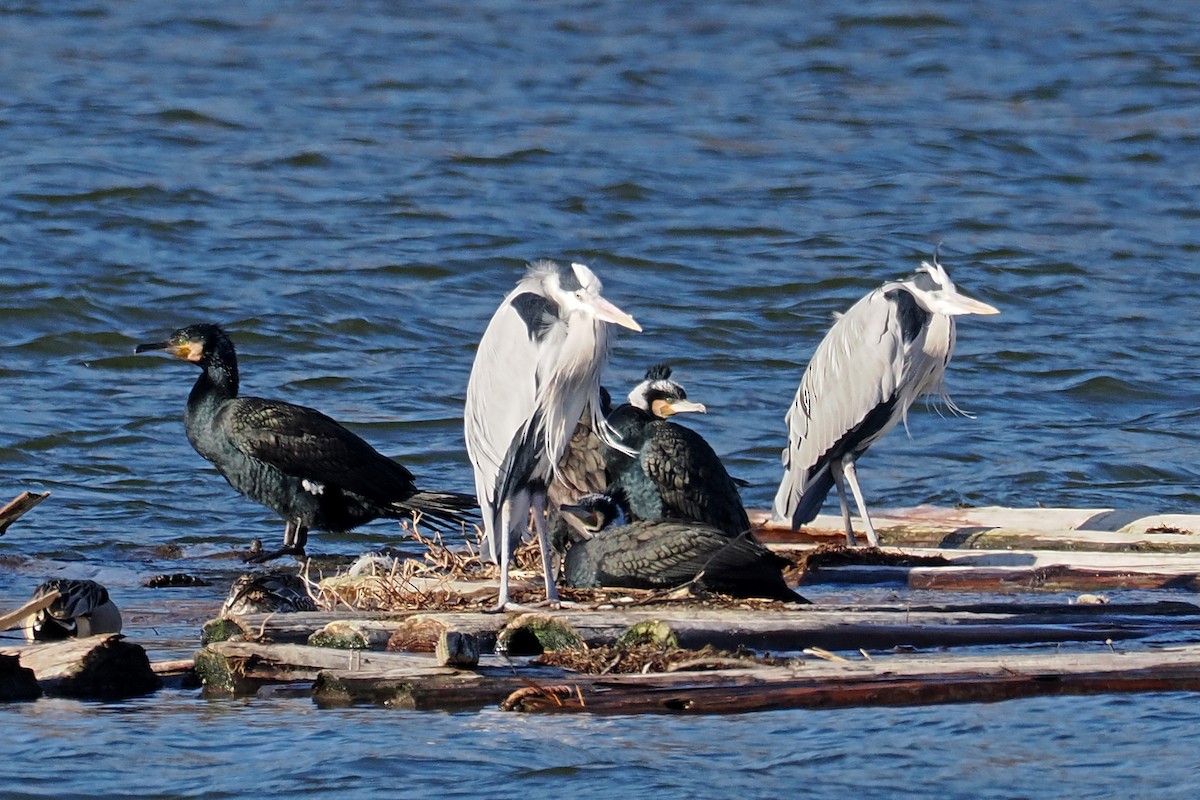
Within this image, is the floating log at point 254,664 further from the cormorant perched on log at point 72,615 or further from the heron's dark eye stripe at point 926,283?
the heron's dark eye stripe at point 926,283

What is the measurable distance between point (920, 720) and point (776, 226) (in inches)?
596

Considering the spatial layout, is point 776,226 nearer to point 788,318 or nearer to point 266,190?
point 788,318

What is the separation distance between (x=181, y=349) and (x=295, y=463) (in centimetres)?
106

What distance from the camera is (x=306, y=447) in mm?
9977

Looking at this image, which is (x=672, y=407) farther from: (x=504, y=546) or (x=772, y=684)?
(x=772, y=684)

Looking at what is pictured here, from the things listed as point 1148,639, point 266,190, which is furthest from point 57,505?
point 266,190

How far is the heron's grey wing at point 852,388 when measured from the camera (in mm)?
10164

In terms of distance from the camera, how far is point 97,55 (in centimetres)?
2612

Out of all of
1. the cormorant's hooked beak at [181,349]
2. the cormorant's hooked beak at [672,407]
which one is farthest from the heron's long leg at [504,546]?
the cormorant's hooked beak at [181,349]

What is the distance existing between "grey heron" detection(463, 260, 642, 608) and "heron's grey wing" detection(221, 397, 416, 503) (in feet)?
8.89

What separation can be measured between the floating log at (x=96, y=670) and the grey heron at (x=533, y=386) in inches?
52.2

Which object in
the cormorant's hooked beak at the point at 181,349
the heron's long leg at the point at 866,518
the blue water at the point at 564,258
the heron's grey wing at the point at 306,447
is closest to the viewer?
the blue water at the point at 564,258

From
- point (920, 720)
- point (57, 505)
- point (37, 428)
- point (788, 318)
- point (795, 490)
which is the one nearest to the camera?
point (920, 720)

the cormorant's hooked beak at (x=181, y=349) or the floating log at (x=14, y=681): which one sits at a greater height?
the cormorant's hooked beak at (x=181, y=349)
